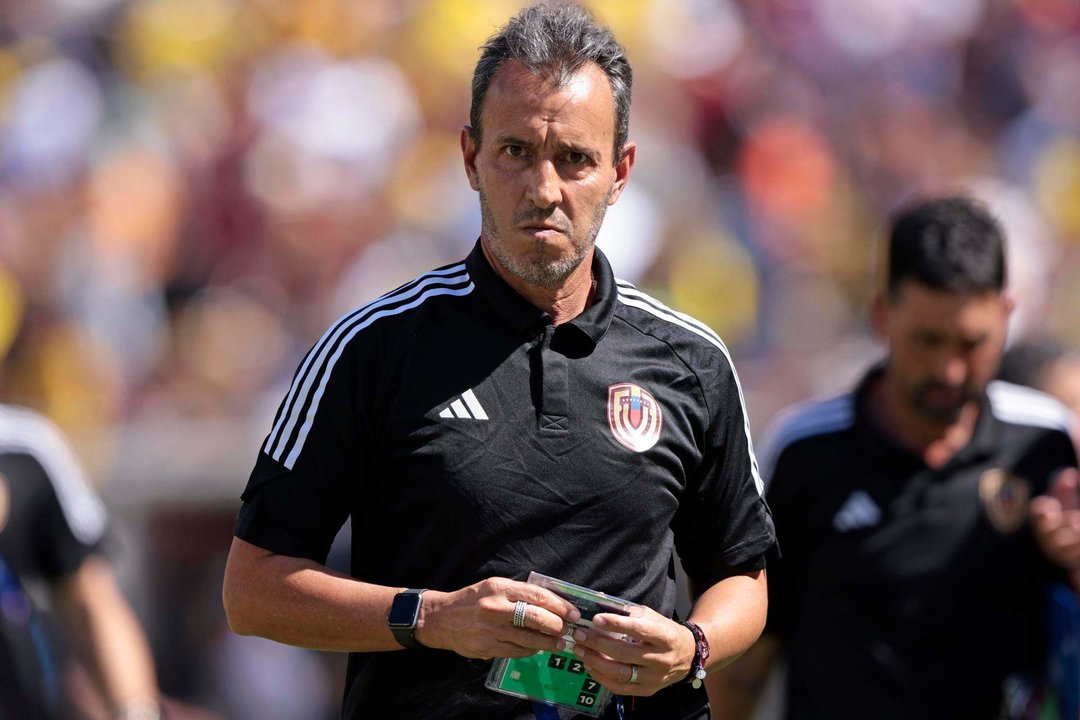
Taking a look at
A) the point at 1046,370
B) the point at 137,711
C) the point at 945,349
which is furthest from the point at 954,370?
the point at 137,711

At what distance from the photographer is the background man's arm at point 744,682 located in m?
4.66

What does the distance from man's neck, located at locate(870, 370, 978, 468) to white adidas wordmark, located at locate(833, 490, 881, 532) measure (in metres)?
0.22

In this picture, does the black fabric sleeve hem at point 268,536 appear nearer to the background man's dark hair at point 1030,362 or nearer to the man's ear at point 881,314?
the man's ear at point 881,314

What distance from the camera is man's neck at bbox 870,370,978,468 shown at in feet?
15.1

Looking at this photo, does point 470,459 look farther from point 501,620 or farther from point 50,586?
point 50,586

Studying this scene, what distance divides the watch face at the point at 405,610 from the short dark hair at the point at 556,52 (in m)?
0.87

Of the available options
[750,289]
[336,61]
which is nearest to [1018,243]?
[750,289]

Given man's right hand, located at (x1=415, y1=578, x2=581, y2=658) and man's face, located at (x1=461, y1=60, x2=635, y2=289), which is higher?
man's face, located at (x1=461, y1=60, x2=635, y2=289)

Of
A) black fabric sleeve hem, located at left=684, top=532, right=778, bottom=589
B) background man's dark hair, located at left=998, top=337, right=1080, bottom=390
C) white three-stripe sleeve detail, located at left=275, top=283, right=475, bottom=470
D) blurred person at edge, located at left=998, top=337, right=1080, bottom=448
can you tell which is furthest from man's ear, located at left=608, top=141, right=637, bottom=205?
background man's dark hair, located at left=998, top=337, right=1080, bottom=390

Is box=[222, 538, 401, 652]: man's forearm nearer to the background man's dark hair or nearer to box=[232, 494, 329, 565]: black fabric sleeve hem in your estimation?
box=[232, 494, 329, 565]: black fabric sleeve hem

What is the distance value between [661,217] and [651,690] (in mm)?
6330

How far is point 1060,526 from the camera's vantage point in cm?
426

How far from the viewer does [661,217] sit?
877 cm

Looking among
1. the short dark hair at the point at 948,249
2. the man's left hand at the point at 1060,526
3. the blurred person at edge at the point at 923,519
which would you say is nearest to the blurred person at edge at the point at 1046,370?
the blurred person at edge at the point at 923,519
